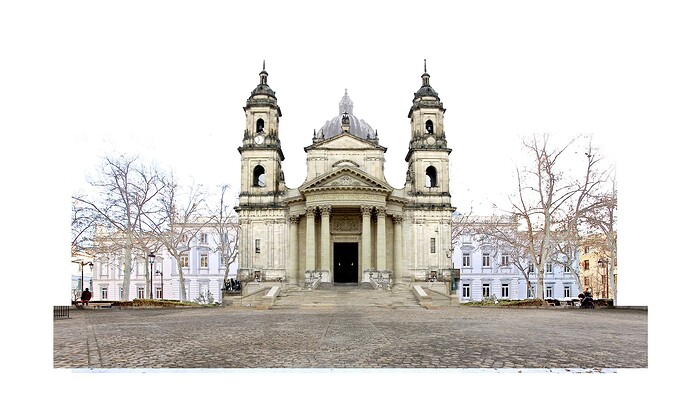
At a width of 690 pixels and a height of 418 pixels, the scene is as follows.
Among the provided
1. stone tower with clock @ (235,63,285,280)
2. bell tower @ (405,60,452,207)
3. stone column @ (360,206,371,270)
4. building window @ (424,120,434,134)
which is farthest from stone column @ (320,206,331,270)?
building window @ (424,120,434,134)

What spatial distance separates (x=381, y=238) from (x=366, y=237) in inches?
44.0

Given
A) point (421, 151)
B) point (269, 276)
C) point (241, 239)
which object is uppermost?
point (421, 151)

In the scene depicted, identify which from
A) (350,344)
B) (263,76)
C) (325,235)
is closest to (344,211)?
(325,235)

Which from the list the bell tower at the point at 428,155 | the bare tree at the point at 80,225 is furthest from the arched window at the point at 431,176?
the bare tree at the point at 80,225

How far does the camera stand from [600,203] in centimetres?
3066

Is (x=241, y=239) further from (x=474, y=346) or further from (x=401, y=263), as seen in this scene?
(x=474, y=346)

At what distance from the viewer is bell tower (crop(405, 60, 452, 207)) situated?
42.9 metres

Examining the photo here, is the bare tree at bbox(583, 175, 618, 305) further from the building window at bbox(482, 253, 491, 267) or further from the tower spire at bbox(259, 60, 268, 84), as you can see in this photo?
the building window at bbox(482, 253, 491, 267)

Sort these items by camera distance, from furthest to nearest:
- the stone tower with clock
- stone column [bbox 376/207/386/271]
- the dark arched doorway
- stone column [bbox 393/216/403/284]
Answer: the dark arched doorway → the stone tower with clock → stone column [bbox 393/216/403/284] → stone column [bbox 376/207/386/271]

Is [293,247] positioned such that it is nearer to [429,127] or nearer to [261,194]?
[261,194]

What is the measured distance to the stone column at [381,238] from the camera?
1564 inches

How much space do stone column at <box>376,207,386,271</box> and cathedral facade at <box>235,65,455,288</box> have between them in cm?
7
